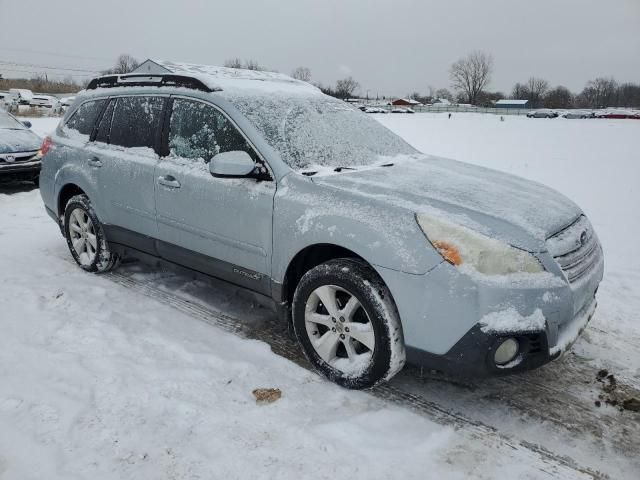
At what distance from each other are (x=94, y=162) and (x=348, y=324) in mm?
2879

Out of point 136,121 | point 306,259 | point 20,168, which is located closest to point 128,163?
point 136,121

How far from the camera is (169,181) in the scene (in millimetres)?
3662

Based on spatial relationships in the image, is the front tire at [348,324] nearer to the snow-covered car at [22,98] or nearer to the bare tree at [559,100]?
the snow-covered car at [22,98]

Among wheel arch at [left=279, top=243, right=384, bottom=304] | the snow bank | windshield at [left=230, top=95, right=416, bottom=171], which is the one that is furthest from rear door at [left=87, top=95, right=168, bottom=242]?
the snow bank

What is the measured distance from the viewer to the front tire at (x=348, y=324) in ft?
8.77

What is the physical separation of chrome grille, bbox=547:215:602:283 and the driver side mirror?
178 cm

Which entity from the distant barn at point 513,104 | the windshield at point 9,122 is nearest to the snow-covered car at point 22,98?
the windshield at point 9,122

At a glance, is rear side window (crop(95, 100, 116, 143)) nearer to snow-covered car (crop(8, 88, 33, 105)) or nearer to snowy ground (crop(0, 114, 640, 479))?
snowy ground (crop(0, 114, 640, 479))

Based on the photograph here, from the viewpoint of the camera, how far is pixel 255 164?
10.2ft

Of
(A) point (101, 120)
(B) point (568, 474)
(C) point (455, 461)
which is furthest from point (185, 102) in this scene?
(B) point (568, 474)

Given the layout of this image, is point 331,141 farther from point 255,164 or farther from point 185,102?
point 185,102

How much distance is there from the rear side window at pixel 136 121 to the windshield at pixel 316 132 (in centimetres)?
86

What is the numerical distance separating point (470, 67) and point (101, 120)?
121 meters

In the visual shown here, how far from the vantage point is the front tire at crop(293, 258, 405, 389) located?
8.77 feet
